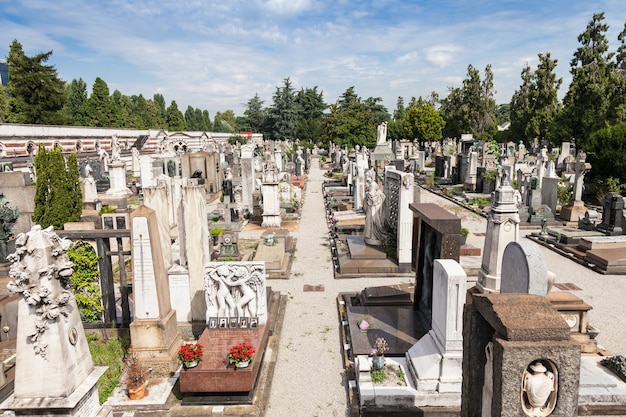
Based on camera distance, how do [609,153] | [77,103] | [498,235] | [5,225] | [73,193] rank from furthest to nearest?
1. [77,103]
2. [609,153]
3. [73,193]
4. [5,225]
5. [498,235]

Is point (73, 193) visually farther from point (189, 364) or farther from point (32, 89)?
point (32, 89)

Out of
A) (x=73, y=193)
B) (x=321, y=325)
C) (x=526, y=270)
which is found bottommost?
(x=321, y=325)

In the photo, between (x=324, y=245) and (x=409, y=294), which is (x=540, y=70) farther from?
(x=409, y=294)

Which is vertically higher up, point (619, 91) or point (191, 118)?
point (191, 118)

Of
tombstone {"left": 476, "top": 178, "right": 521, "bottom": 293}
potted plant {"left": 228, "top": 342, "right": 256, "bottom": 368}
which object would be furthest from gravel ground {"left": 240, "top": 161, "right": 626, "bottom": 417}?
tombstone {"left": 476, "top": 178, "right": 521, "bottom": 293}

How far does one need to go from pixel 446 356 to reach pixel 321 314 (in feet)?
12.6

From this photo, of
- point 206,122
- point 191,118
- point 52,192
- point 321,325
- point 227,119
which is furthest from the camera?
point 227,119

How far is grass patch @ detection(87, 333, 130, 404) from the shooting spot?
612 cm

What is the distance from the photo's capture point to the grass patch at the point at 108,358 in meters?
6.12

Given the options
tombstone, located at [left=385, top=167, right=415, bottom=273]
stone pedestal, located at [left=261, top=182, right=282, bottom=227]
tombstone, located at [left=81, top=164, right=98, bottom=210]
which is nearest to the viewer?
tombstone, located at [left=385, top=167, right=415, bottom=273]

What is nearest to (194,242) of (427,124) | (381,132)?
(381,132)

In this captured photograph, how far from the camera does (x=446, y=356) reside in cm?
565

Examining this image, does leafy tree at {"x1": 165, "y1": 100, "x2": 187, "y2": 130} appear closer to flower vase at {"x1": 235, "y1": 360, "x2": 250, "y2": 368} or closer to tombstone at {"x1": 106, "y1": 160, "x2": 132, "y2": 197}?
tombstone at {"x1": 106, "y1": 160, "x2": 132, "y2": 197}

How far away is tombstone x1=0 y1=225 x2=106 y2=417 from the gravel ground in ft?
9.63
